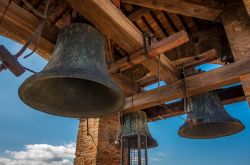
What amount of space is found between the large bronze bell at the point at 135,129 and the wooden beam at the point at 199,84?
201mm

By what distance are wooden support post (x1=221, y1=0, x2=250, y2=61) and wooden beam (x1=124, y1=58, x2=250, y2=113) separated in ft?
0.62

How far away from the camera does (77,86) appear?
209 centimetres

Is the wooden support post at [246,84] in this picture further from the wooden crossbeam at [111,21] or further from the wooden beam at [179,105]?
the wooden crossbeam at [111,21]

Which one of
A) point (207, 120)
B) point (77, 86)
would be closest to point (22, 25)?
point (77, 86)

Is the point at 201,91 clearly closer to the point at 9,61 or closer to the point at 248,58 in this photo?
the point at 248,58

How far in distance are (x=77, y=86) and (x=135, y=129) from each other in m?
1.73

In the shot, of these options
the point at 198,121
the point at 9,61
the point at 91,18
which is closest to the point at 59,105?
the point at 9,61

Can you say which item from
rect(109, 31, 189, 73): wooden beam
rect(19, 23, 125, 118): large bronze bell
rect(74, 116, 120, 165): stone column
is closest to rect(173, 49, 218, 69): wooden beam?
rect(109, 31, 189, 73): wooden beam

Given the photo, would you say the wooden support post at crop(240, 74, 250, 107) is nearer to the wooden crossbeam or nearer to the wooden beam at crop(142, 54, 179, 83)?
the wooden beam at crop(142, 54, 179, 83)

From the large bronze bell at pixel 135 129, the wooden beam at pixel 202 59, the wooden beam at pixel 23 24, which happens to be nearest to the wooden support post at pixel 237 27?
the wooden beam at pixel 202 59

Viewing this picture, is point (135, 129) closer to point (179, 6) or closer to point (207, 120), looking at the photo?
point (207, 120)

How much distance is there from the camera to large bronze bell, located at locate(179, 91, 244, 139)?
9.29 ft

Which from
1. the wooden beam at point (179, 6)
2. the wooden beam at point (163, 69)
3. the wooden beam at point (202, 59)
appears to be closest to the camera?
the wooden beam at point (163, 69)

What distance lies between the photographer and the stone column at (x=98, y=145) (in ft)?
12.2
